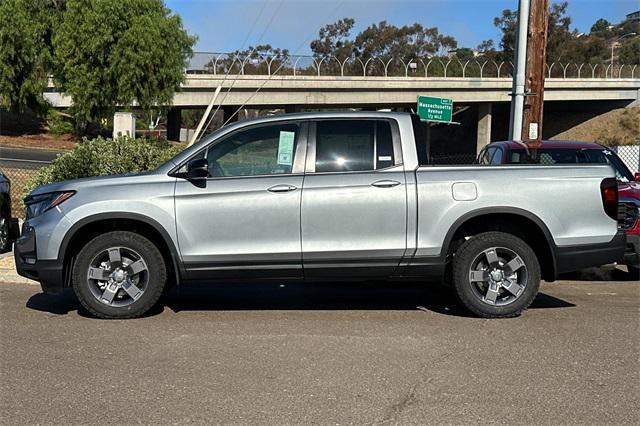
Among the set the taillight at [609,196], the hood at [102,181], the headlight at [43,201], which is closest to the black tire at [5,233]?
the headlight at [43,201]

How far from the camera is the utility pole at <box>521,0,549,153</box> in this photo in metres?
11.8

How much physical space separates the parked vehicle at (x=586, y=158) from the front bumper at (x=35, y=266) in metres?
5.99

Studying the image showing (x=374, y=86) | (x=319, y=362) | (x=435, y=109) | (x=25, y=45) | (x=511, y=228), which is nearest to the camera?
(x=319, y=362)

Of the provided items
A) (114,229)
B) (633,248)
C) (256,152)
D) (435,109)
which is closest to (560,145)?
(633,248)

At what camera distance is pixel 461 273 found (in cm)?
634

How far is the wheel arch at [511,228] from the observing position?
6238mm

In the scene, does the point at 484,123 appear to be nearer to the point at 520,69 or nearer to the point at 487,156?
the point at 520,69

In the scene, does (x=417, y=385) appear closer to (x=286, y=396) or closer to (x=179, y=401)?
(x=286, y=396)

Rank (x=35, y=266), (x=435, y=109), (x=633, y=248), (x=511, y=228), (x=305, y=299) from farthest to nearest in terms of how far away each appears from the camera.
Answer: (x=435, y=109), (x=633, y=248), (x=305, y=299), (x=511, y=228), (x=35, y=266)

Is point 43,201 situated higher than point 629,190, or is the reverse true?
point 629,190

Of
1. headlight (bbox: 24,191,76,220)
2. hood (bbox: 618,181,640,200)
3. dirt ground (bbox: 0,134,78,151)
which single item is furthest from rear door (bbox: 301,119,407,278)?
dirt ground (bbox: 0,134,78,151)

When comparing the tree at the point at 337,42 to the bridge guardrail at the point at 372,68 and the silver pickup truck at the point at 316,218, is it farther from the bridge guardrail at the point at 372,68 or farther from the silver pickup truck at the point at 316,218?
the silver pickup truck at the point at 316,218

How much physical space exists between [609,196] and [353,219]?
2.38m

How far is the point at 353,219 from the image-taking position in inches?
243
